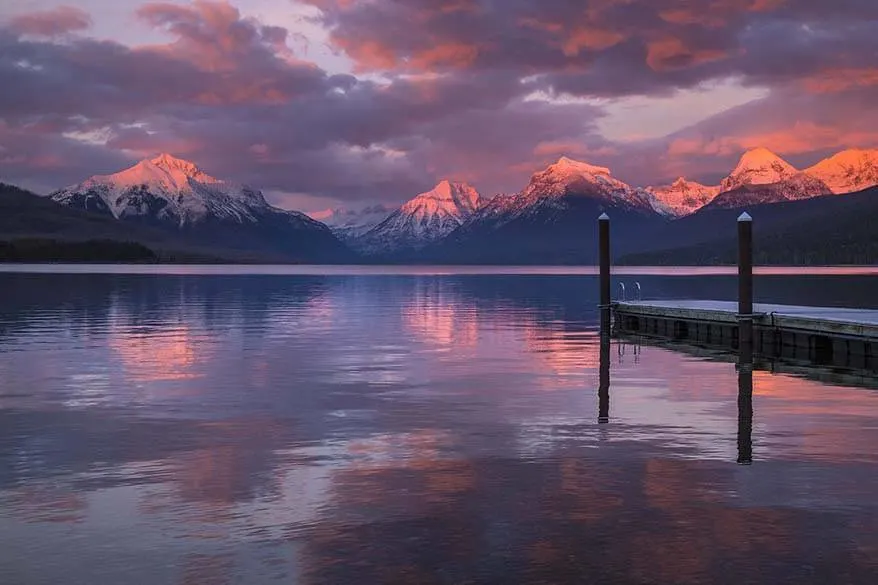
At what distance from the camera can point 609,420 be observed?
89.3 ft

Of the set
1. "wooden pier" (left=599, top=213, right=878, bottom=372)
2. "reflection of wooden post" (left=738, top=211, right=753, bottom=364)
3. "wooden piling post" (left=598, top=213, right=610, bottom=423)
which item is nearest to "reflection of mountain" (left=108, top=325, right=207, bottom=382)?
"wooden piling post" (left=598, top=213, right=610, bottom=423)

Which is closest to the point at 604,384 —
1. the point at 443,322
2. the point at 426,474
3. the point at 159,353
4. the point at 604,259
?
the point at 426,474

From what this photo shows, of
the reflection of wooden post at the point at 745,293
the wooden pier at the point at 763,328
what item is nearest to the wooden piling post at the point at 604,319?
the wooden pier at the point at 763,328

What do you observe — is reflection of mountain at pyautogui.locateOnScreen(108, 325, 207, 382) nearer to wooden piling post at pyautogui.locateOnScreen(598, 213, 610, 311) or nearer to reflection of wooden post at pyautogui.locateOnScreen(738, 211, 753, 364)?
reflection of wooden post at pyautogui.locateOnScreen(738, 211, 753, 364)

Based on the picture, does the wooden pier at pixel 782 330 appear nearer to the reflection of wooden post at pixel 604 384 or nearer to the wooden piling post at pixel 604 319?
the wooden piling post at pixel 604 319

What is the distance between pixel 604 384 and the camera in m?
35.4

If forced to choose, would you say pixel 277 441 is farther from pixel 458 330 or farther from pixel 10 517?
pixel 458 330

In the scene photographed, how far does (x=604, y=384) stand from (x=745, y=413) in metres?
7.53

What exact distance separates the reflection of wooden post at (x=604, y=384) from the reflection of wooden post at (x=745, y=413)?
3673 mm

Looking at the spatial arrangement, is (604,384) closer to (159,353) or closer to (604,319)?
(159,353)

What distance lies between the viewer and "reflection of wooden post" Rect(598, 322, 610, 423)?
28344 millimetres

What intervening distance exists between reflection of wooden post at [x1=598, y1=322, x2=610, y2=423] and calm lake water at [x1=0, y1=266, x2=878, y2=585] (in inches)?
10.5

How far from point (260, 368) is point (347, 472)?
2050 centimetres

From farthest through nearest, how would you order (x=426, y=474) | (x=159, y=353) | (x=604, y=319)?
(x=604, y=319) → (x=159, y=353) → (x=426, y=474)
